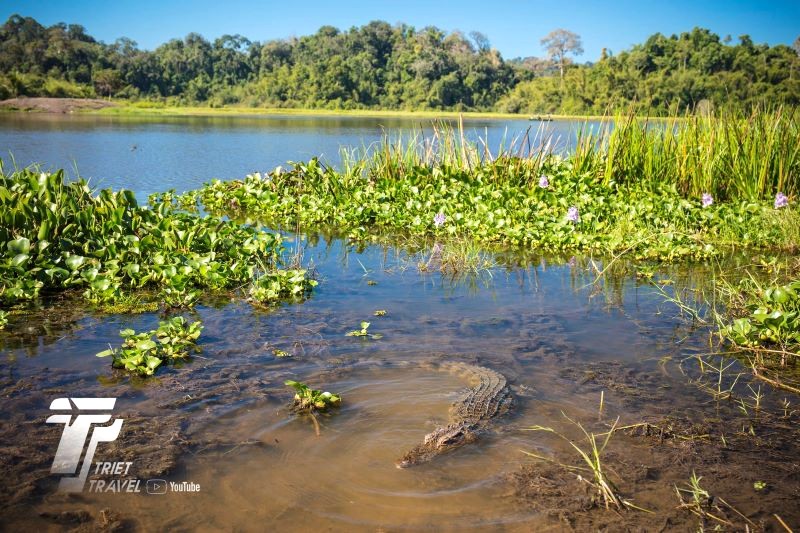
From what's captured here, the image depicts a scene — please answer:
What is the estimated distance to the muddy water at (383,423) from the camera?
2.42 metres

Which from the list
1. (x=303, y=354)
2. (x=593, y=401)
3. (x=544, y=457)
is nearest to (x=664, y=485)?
(x=544, y=457)

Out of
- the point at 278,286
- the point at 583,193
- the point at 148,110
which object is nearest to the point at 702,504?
the point at 278,286

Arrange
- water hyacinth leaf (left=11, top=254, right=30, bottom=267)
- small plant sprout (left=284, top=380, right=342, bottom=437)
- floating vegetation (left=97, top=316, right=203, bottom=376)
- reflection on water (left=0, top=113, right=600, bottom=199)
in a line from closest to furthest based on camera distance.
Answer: small plant sprout (left=284, top=380, right=342, bottom=437) < floating vegetation (left=97, top=316, right=203, bottom=376) < water hyacinth leaf (left=11, top=254, right=30, bottom=267) < reflection on water (left=0, top=113, right=600, bottom=199)

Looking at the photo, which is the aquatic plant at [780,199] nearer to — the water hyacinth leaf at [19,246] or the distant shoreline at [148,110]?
the water hyacinth leaf at [19,246]

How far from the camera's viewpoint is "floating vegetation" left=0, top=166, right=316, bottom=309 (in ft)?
15.1

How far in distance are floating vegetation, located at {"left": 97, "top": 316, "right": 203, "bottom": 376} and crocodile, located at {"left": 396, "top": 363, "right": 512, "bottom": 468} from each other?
1.54 metres

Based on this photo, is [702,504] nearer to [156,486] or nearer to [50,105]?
[156,486]

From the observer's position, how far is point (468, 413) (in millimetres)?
3100

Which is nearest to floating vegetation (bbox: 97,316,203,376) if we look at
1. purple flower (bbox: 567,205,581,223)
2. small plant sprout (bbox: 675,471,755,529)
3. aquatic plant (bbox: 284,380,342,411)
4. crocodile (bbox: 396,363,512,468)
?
aquatic plant (bbox: 284,380,342,411)

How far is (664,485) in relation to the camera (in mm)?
2615

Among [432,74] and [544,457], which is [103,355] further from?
[432,74]

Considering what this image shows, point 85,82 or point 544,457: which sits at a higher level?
point 85,82

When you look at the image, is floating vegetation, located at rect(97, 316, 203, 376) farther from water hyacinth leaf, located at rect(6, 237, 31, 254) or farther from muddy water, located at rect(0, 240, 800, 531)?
water hyacinth leaf, located at rect(6, 237, 31, 254)

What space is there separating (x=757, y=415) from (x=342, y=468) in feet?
7.04
